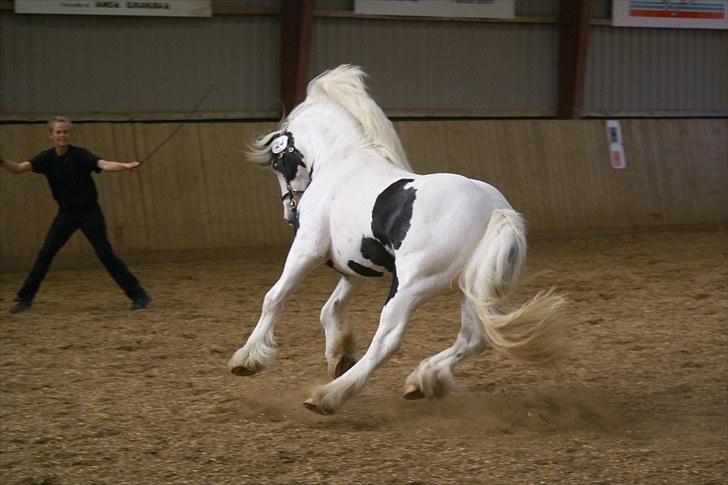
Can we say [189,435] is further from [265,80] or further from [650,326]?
[265,80]

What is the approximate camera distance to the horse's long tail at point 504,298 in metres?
5.71

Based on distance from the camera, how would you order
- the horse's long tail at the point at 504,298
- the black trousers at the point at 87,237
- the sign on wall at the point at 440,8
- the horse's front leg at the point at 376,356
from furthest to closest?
the sign on wall at the point at 440,8
the black trousers at the point at 87,237
the horse's front leg at the point at 376,356
the horse's long tail at the point at 504,298

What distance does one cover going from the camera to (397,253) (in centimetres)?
595

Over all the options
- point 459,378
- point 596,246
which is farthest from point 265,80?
point 459,378

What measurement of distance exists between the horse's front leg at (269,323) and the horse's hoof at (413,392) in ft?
2.70

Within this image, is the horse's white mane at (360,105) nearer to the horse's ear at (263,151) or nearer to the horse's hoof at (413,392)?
the horse's ear at (263,151)

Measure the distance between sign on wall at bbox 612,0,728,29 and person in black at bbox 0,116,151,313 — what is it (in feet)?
30.5

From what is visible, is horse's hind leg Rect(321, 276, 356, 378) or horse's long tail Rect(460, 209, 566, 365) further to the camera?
horse's hind leg Rect(321, 276, 356, 378)

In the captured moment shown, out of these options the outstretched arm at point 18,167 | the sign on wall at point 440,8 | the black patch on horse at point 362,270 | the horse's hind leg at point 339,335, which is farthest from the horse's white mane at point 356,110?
the sign on wall at point 440,8

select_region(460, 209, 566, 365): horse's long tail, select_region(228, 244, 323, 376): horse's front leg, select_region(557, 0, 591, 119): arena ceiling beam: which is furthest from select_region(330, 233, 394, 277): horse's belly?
select_region(557, 0, 591, 119): arena ceiling beam

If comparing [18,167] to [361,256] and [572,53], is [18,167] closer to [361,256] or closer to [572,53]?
[361,256]

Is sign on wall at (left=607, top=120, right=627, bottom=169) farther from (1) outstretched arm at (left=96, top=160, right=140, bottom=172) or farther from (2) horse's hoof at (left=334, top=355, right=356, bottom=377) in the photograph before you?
(2) horse's hoof at (left=334, top=355, right=356, bottom=377)

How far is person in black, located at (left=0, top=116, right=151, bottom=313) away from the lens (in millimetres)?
9406

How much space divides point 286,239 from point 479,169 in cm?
272
